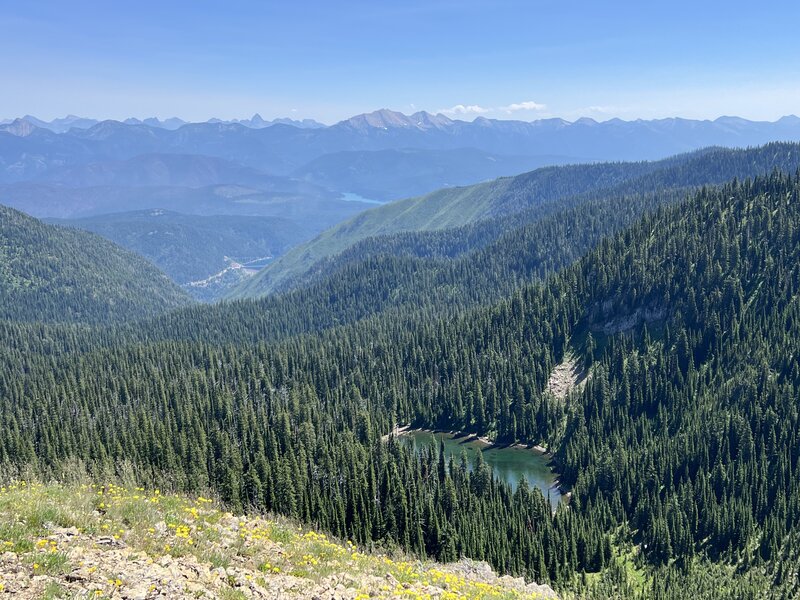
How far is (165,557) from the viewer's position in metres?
42.6

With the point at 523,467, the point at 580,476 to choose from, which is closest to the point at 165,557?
the point at 580,476

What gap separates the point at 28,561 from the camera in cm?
3719

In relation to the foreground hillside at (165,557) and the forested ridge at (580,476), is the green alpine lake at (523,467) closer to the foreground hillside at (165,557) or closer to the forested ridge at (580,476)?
the forested ridge at (580,476)

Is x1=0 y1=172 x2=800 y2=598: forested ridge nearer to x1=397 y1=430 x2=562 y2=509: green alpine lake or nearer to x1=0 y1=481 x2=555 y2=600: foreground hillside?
x1=397 y1=430 x2=562 y2=509: green alpine lake

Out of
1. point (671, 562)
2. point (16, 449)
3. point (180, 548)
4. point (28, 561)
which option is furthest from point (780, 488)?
point (16, 449)

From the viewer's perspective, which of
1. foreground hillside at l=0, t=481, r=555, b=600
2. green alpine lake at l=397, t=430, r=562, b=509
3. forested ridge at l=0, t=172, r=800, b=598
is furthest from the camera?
green alpine lake at l=397, t=430, r=562, b=509

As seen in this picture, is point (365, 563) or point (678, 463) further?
point (678, 463)

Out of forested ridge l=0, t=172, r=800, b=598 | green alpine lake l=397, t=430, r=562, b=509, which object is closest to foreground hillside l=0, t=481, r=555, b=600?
forested ridge l=0, t=172, r=800, b=598

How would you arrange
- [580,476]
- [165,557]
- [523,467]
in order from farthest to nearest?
1. [523,467]
2. [580,476]
3. [165,557]

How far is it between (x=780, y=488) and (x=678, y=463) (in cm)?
2276

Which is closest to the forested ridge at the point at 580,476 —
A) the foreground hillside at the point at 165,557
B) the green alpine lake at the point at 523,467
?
the green alpine lake at the point at 523,467

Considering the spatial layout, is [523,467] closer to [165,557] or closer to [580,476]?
[580,476]

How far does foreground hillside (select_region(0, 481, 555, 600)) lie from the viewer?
3659 centimetres

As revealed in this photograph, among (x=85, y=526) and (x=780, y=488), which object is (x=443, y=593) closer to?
(x=85, y=526)
